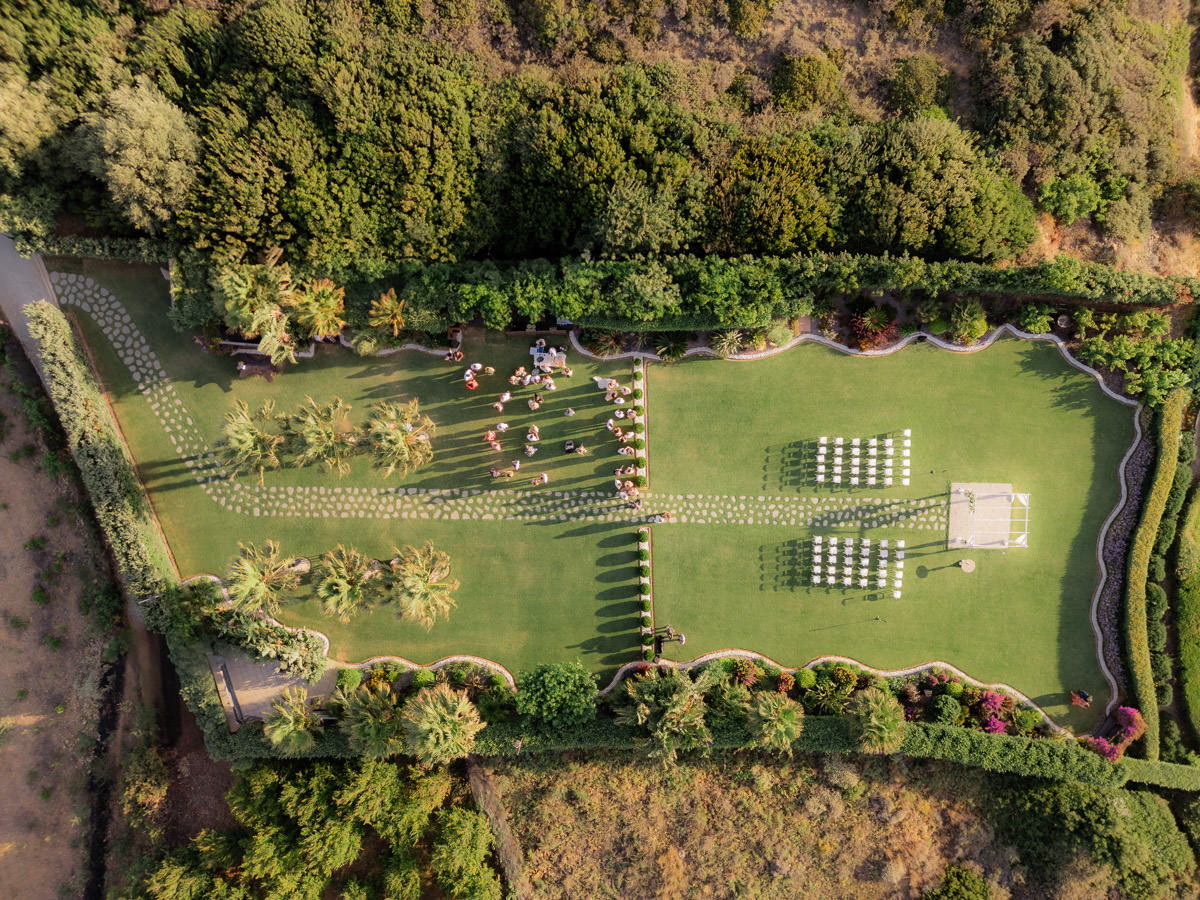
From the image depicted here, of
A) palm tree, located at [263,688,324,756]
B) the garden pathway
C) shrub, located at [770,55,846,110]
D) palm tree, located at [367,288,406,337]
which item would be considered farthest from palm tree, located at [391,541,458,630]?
shrub, located at [770,55,846,110]

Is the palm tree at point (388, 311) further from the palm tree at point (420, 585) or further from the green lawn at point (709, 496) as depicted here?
the palm tree at point (420, 585)

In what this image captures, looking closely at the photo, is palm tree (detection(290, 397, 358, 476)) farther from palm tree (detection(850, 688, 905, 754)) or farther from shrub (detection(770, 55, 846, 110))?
palm tree (detection(850, 688, 905, 754))

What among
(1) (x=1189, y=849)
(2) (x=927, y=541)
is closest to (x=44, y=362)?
(2) (x=927, y=541)

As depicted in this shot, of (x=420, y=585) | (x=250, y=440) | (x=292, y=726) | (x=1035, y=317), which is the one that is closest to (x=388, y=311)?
(x=250, y=440)

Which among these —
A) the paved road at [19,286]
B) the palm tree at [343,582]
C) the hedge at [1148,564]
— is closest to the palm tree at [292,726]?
the palm tree at [343,582]

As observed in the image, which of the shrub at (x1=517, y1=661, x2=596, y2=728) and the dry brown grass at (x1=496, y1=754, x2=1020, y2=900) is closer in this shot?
the shrub at (x1=517, y1=661, x2=596, y2=728)

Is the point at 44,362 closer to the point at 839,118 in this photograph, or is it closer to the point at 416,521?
the point at 416,521
